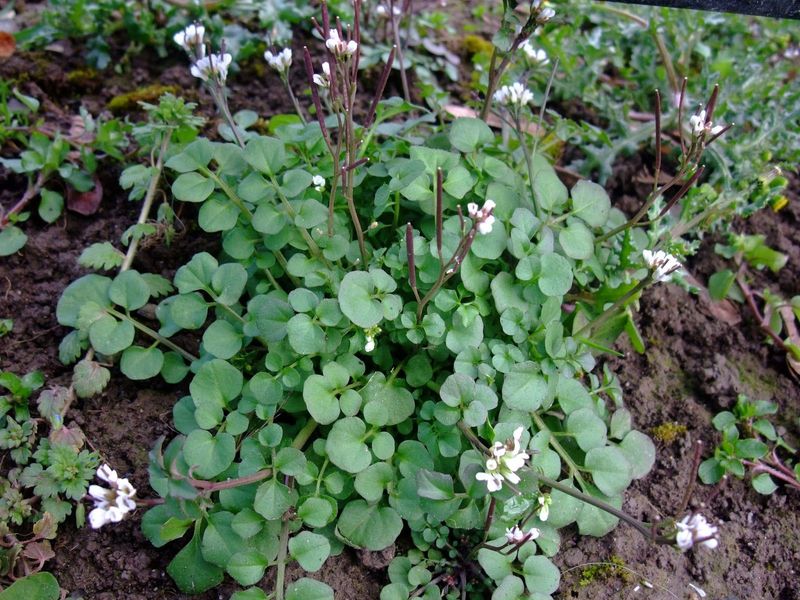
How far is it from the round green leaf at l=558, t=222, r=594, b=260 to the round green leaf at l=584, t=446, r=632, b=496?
0.55 m

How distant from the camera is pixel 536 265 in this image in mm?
1975

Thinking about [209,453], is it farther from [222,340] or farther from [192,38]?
[192,38]

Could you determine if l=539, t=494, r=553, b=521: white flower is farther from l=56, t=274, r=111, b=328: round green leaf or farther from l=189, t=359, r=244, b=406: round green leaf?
l=56, t=274, r=111, b=328: round green leaf

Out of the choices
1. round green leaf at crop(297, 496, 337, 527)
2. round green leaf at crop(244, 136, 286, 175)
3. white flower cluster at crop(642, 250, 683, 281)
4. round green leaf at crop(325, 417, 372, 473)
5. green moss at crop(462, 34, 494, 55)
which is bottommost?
round green leaf at crop(297, 496, 337, 527)

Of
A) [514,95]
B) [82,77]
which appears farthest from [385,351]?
[82,77]

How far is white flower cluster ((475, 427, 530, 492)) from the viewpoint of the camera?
1573 mm

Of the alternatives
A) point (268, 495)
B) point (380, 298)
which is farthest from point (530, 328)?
point (268, 495)

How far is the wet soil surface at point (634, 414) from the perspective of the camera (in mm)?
1851

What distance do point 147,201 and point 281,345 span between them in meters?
0.80

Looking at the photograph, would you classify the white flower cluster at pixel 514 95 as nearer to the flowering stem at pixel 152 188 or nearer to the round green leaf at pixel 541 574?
the flowering stem at pixel 152 188

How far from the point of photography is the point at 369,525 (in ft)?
5.88

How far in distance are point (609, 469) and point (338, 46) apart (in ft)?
4.23

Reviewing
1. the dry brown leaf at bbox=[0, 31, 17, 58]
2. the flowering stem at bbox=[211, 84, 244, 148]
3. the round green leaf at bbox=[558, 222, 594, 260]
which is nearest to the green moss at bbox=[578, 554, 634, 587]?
the round green leaf at bbox=[558, 222, 594, 260]

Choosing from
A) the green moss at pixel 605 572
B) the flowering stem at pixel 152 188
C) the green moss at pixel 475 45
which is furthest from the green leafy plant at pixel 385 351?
the green moss at pixel 475 45
